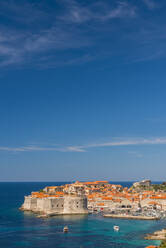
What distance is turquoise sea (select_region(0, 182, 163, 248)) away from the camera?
3341 cm

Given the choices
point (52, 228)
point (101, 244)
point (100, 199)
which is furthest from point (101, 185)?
Result: point (101, 244)

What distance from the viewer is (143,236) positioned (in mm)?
36469

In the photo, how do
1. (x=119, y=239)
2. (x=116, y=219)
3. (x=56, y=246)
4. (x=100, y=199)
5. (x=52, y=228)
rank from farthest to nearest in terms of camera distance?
(x=100, y=199) < (x=116, y=219) < (x=52, y=228) < (x=119, y=239) < (x=56, y=246)

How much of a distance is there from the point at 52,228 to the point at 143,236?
11988 millimetres

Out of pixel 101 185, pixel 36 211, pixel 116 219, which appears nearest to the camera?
pixel 116 219

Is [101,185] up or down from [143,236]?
up

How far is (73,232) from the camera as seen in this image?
39031 mm

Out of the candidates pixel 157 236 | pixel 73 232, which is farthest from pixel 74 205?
pixel 157 236

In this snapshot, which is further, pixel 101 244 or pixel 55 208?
pixel 55 208

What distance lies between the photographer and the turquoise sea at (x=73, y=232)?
33406 mm

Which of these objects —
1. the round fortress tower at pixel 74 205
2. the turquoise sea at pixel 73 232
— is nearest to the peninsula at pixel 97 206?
the round fortress tower at pixel 74 205

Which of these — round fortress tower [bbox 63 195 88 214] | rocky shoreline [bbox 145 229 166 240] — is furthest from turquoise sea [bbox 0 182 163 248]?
round fortress tower [bbox 63 195 88 214]

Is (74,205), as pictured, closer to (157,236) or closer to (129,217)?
(129,217)

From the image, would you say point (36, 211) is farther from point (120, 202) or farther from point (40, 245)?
point (40, 245)
